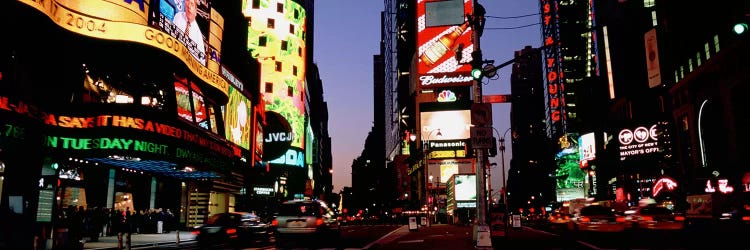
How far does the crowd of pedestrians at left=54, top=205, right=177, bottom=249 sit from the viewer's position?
963 inches

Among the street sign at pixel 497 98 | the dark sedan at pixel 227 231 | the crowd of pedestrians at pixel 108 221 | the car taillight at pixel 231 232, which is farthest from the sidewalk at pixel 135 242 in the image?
the street sign at pixel 497 98

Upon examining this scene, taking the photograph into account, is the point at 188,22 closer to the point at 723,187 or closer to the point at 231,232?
the point at 231,232

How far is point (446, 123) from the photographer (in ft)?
282

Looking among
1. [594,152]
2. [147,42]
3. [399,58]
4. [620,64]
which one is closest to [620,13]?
[620,64]

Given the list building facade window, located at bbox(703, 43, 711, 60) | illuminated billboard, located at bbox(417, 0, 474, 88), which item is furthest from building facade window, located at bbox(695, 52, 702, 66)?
illuminated billboard, located at bbox(417, 0, 474, 88)

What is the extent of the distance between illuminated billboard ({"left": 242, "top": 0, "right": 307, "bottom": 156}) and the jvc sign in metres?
57.8

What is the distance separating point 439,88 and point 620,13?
106ft

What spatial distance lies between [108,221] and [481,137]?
23.6m

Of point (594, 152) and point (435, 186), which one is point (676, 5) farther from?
point (435, 186)

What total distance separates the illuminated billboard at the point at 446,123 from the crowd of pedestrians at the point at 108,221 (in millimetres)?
51088

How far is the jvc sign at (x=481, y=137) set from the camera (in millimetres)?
17156

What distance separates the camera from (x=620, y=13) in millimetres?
93500

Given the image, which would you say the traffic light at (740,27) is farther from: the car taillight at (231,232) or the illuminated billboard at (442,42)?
the illuminated billboard at (442,42)

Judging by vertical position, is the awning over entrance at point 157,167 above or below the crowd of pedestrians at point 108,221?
above
